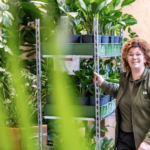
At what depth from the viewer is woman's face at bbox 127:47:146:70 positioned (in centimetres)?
162

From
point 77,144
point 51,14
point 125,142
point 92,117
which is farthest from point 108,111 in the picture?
point 77,144

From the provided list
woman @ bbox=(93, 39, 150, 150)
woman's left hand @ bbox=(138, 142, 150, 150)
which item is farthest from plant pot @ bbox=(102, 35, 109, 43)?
woman's left hand @ bbox=(138, 142, 150, 150)

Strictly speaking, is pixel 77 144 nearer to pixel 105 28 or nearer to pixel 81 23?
pixel 81 23

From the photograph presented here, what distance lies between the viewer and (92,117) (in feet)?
6.30

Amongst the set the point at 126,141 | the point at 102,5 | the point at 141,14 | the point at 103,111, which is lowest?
the point at 126,141

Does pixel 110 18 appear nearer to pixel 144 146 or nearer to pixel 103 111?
pixel 103 111

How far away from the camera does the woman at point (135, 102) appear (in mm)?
1555

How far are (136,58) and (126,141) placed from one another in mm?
584

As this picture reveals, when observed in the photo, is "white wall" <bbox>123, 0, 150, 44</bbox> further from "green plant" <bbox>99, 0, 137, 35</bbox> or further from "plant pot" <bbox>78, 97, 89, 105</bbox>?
"plant pot" <bbox>78, 97, 89, 105</bbox>

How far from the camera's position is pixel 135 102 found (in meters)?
1.56

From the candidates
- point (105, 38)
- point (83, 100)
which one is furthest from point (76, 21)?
point (83, 100)

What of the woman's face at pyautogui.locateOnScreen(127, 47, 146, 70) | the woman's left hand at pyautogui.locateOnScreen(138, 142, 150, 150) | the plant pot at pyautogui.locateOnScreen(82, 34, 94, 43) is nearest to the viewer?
the woman's left hand at pyautogui.locateOnScreen(138, 142, 150, 150)

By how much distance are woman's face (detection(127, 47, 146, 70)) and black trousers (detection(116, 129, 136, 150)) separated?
1.54 feet

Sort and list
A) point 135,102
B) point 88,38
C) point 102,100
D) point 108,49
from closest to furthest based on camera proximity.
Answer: point 135,102
point 88,38
point 102,100
point 108,49
